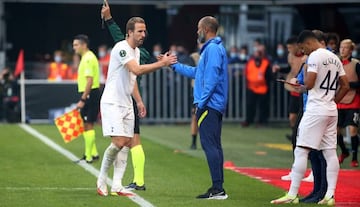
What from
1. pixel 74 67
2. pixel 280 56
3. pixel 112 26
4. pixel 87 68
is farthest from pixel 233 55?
pixel 112 26

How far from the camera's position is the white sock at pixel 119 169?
12891mm

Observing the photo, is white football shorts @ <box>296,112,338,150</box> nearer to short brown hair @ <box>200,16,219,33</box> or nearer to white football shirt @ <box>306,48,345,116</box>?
white football shirt @ <box>306,48,345,116</box>

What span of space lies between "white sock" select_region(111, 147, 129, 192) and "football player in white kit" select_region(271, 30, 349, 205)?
1.86 metres

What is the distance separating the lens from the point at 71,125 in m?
18.2

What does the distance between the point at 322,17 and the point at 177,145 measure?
9.91 meters

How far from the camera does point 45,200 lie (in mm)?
12344

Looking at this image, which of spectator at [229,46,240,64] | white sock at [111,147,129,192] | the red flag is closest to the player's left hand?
white sock at [111,147,129,192]

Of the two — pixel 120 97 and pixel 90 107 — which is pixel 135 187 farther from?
pixel 90 107

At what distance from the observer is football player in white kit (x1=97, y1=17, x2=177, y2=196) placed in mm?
12602

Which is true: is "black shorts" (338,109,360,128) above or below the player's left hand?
below

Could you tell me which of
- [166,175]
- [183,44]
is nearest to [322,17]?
[183,44]

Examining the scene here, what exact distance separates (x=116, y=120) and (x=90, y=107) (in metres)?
5.64

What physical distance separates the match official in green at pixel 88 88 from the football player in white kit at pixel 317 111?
6.00 metres

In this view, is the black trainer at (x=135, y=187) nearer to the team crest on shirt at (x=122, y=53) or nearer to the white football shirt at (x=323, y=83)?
the team crest on shirt at (x=122, y=53)
